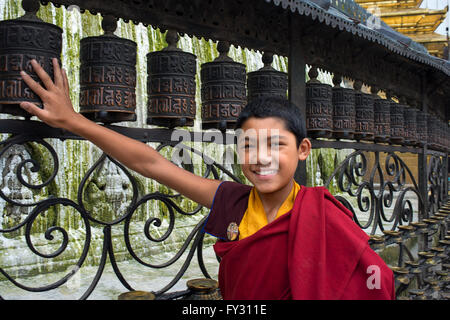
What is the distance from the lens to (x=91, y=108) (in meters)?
1.70

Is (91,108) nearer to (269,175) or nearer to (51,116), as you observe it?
(51,116)

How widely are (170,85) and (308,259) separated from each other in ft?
3.61

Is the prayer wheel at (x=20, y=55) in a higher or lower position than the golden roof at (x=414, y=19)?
lower

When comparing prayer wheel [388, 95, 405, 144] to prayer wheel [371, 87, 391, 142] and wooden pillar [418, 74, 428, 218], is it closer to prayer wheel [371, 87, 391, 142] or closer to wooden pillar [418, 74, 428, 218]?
prayer wheel [371, 87, 391, 142]

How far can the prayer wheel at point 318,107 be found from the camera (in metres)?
2.67

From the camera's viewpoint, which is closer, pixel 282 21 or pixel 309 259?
pixel 309 259

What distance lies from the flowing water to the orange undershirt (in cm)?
341

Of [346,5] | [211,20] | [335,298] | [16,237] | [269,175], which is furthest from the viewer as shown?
[16,237]

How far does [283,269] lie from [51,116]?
876 millimetres

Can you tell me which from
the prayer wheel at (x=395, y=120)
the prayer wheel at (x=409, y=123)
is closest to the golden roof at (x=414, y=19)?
the prayer wheel at (x=409, y=123)

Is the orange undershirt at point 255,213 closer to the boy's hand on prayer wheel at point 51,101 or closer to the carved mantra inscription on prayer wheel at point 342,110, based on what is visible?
the boy's hand on prayer wheel at point 51,101

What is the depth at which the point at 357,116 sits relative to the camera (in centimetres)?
312

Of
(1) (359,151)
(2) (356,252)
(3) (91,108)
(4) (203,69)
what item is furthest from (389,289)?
(1) (359,151)

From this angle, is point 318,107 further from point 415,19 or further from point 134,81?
point 415,19
